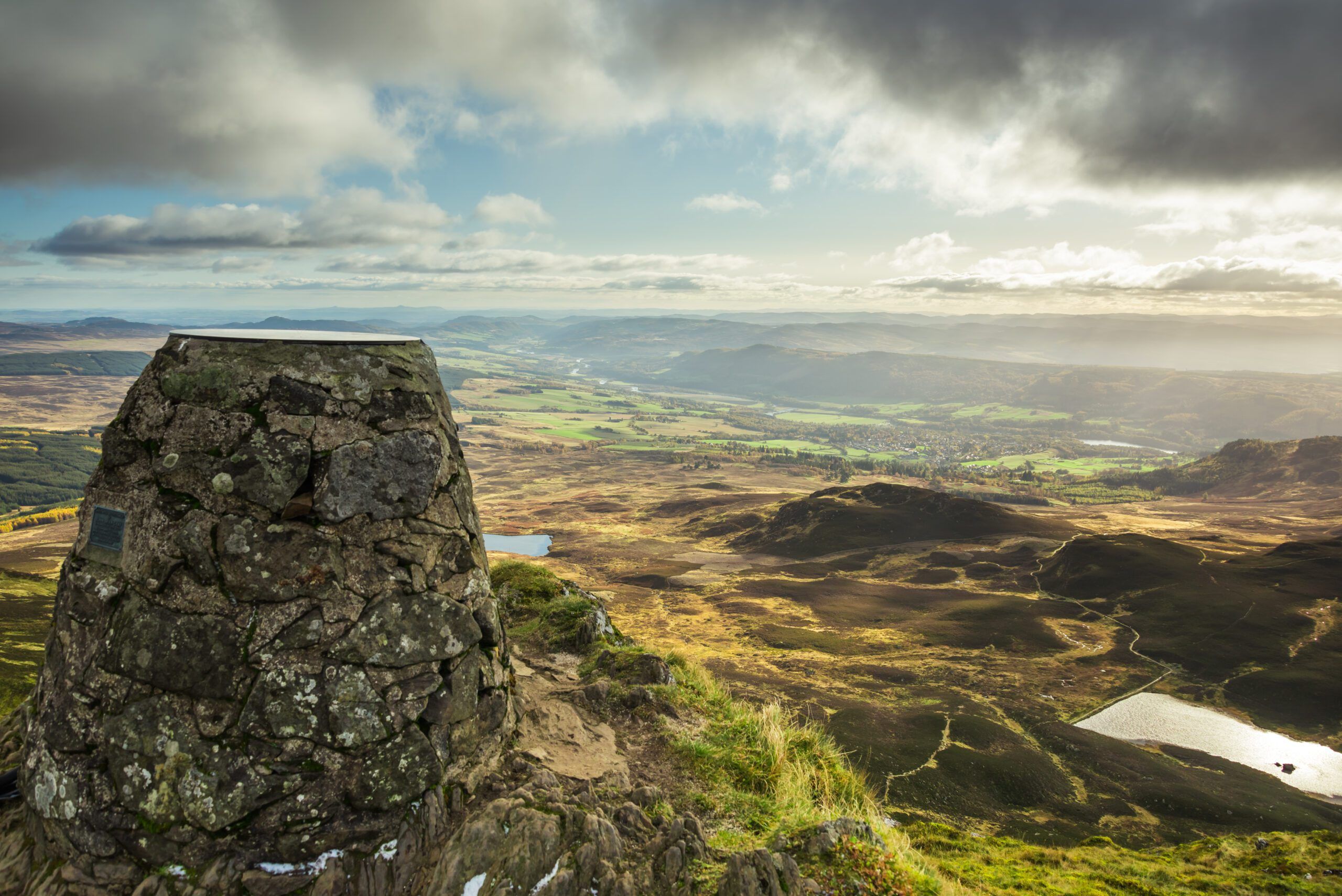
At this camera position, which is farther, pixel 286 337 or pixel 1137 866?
pixel 1137 866

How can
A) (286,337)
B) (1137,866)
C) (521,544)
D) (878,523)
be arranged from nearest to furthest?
(286,337), (1137,866), (521,544), (878,523)

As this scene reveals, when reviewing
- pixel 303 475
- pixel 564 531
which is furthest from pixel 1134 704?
pixel 564 531

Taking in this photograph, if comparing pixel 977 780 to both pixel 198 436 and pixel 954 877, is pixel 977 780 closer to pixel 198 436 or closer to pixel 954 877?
pixel 954 877

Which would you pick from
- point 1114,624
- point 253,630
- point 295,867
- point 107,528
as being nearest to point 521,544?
point 1114,624

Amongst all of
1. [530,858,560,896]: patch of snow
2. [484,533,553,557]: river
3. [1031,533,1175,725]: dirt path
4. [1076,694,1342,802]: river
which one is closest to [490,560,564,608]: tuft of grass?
[530,858,560,896]: patch of snow

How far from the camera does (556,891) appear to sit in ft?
31.1

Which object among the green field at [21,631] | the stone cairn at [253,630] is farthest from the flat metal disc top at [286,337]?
the green field at [21,631]

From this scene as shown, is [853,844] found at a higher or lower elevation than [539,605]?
higher

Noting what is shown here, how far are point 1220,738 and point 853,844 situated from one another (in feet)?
180

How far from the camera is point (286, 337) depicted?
11273 millimetres

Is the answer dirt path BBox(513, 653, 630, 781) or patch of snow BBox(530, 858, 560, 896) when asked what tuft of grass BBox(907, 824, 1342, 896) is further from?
patch of snow BBox(530, 858, 560, 896)

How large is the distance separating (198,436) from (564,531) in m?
123

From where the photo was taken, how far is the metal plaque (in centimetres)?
1041

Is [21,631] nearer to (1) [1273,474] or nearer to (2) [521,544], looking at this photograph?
(2) [521,544]
